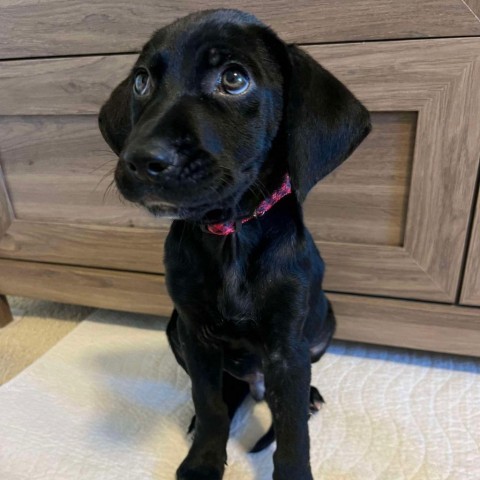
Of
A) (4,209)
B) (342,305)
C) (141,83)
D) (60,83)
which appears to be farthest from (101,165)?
(342,305)

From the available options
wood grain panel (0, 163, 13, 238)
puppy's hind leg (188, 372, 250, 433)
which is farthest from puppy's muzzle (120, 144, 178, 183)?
wood grain panel (0, 163, 13, 238)

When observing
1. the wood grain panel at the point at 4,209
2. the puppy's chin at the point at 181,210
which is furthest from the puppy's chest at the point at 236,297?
the wood grain panel at the point at 4,209

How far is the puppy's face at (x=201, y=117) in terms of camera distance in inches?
23.3

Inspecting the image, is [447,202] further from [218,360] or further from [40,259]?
[40,259]

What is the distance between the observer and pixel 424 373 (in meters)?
1.16

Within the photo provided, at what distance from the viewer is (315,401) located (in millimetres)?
1049

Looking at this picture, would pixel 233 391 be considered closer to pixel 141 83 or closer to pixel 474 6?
pixel 141 83

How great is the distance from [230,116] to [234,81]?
0.05 m

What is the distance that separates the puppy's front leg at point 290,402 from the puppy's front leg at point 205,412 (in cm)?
11

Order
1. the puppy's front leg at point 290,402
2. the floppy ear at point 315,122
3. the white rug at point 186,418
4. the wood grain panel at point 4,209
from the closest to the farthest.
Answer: the floppy ear at point 315,122, the puppy's front leg at point 290,402, the white rug at point 186,418, the wood grain panel at point 4,209

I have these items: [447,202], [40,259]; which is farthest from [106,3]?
[447,202]

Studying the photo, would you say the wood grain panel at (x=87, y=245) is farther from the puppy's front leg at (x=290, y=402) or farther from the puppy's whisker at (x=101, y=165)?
the puppy's front leg at (x=290, y=402)

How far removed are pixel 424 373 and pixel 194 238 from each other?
722 millimetres

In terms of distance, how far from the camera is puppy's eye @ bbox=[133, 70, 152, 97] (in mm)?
733
